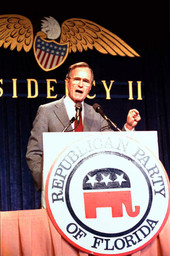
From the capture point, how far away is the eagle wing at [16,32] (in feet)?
16.0

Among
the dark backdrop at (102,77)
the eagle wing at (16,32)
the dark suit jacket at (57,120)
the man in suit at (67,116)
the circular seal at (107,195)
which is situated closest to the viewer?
the circular seal at (107,195)

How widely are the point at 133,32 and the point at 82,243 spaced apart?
4.12 meters

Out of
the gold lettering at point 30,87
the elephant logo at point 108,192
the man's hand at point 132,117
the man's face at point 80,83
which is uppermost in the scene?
the gold lettering at point 30,87

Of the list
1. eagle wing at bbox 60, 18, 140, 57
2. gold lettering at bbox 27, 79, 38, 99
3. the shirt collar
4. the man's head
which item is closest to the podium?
the shirt collar

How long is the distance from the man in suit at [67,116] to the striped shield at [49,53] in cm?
221

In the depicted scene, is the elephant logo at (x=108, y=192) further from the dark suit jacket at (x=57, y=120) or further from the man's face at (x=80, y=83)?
the man's face at (x=80, y=83)

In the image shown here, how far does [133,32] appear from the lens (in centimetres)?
521

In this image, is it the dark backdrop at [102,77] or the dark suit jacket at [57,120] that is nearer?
the dark suit jacket at [57,120]

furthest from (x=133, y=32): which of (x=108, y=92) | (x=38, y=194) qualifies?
(x=38, y=194)

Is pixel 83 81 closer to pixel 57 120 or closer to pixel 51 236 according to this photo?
pixel 57 120

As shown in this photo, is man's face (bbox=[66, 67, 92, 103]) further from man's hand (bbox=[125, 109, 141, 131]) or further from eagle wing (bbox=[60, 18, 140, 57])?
eagle wing (bbox=[60, 18, 140, 57])

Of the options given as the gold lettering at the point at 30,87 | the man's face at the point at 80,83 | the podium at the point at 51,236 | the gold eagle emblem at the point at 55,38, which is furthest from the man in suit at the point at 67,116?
the gold eagle emblem at the point at 55,38

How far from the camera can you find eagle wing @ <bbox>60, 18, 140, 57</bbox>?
5.04 metres

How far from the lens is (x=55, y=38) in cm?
506
